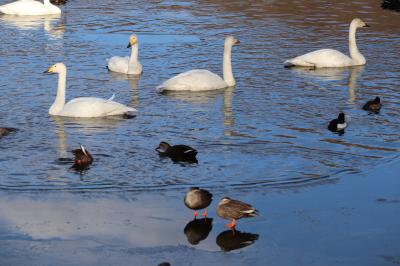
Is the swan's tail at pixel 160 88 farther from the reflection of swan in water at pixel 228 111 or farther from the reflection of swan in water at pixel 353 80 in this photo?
the reflection of swan in water at pixel 353 80

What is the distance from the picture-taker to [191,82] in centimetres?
1697

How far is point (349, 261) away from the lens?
9.10 m

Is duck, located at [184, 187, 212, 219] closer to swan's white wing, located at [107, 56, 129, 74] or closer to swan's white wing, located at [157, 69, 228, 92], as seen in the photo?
swan's white wing, located at [157, 69, 228, 92]

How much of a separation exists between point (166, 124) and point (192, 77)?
2514mm

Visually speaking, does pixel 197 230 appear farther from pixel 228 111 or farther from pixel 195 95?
pixel 195 95

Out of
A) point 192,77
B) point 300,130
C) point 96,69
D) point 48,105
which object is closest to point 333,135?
point 300,130

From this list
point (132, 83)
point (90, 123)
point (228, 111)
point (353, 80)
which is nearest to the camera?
point (90, 123)

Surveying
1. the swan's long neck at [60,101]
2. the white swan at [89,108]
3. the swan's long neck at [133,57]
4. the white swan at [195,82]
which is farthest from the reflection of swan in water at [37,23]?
the white swan at [89,108]

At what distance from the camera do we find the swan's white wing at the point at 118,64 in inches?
732

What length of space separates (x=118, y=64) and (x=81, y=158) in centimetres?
668

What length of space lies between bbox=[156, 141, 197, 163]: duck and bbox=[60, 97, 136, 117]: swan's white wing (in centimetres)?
258

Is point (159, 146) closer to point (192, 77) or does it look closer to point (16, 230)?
point (16, 230)

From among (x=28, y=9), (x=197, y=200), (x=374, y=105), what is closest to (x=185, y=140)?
(x=374, y=105)

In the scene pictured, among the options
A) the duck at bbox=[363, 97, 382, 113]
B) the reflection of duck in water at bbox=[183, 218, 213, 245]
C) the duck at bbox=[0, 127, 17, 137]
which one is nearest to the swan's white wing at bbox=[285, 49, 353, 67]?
the duck at bbox=[363, 97, 382, 113]
